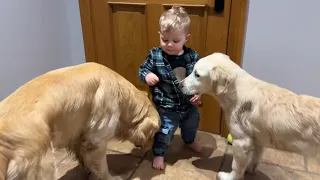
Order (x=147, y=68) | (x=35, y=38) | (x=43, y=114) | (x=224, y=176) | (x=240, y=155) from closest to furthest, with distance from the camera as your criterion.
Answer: (x=43, y=114) < (x=240, y=155) < (x=224, y=176) < (x=147, y=68) < (x=35, y=38)

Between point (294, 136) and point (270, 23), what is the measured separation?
0.77m

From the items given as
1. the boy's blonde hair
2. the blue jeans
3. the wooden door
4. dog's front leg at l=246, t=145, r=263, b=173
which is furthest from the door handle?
dog's front leg at l=246, t=145, r=263, b=173

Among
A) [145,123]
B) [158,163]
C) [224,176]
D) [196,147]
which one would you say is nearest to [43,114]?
[145,123]

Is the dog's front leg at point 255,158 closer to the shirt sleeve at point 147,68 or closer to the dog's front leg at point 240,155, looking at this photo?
the dog's front leg at point 240,155

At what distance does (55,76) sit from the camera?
1497 mm

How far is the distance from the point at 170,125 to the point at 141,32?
0.68 metres

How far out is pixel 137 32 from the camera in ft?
7.54

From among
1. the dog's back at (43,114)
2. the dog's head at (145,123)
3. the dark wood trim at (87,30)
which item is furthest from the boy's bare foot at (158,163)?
the dark wood trim at (87,30)

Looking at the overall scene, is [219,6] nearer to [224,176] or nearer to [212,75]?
[212,75]

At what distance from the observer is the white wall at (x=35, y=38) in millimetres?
2189

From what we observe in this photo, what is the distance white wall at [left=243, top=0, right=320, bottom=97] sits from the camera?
196 cm

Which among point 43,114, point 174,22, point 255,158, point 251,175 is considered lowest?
point 251,175

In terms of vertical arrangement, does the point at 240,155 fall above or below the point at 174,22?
below

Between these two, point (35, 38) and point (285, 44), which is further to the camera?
point (35, 38)
